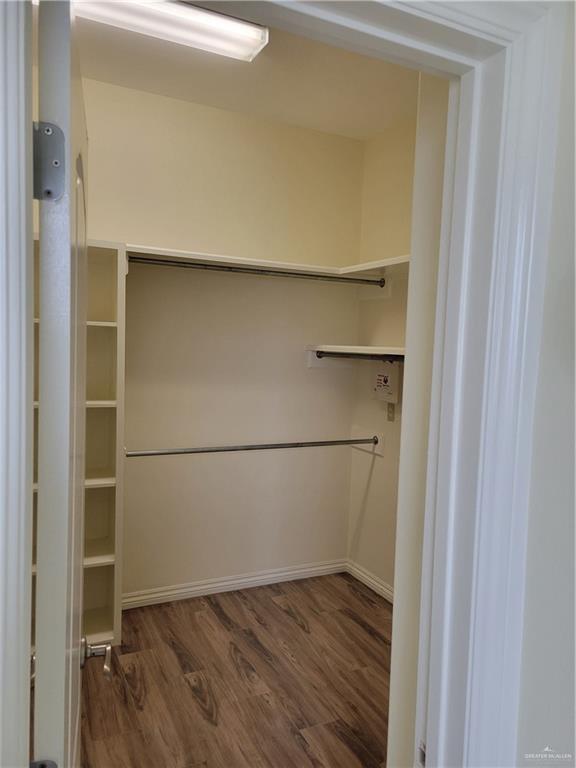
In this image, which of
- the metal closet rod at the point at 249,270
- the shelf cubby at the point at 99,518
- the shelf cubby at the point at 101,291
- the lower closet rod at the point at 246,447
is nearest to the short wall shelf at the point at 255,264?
the metal closet rod at the point at 249,270

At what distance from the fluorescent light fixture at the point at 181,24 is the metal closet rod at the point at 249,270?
923mm

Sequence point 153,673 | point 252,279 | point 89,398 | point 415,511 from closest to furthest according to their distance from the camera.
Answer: point 415,511, point 153,673, point 89,398, point 252,279

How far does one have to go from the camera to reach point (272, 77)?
2.37m

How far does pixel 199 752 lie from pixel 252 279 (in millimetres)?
2261

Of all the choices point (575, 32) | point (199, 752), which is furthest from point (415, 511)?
point (199, 752)

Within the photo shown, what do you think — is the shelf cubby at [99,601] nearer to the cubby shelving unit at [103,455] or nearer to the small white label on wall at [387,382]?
the cubby shelving unit at [103,455]

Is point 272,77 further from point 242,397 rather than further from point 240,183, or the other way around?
point 242,397

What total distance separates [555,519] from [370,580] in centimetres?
255

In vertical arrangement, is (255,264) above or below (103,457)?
above

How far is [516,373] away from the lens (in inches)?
31.7

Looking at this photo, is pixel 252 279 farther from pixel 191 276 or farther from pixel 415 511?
pixel 415 511

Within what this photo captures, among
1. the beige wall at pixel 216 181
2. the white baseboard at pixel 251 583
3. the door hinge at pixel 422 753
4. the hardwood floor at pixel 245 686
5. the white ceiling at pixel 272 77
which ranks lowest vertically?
the hardwood floor at pixel 245 686

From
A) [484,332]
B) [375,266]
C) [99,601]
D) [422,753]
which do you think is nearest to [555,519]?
[484,332]

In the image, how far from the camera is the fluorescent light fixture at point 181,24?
5.87ft
